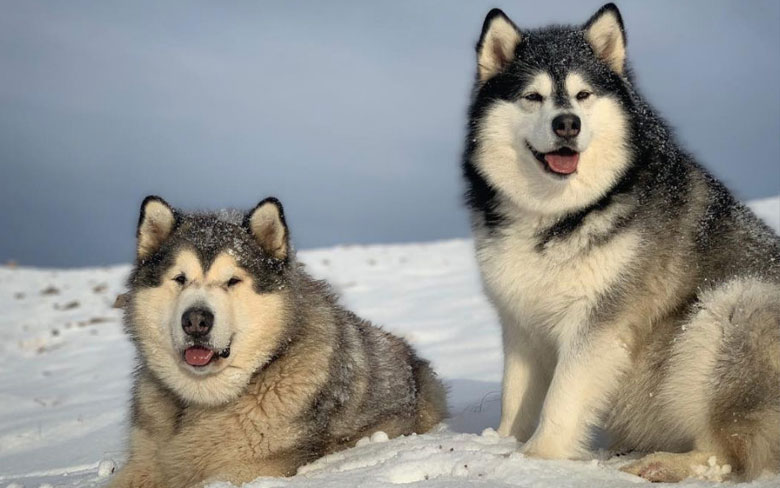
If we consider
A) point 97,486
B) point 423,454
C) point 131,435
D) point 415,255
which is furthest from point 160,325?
point 415,255

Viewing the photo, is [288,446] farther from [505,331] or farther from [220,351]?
[505,331]

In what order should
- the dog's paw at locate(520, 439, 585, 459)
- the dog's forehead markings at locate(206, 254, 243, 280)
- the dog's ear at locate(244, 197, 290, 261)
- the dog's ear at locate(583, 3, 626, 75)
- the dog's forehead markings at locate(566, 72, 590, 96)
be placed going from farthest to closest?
the dog's ear at locate(244, 197, 290, 261)
the dog's ear at locate(583, 3, 626, 75)
the dog's forehead markings at locate(206, 254, 243, 280)
the dog's forehead markings at locate(566, 72, 590, 96)
the dog's paw at locate(520, 439, 585, 459)

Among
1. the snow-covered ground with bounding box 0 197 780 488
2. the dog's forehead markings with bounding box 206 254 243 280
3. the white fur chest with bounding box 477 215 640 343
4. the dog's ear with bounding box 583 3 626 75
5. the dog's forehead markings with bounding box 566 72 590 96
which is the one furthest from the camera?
the dog's ear with bounding box 583 3 626 75

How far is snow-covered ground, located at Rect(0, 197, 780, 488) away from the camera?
13.7ft

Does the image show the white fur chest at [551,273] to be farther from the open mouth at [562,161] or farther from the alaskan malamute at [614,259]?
the open mouth at [562,161]

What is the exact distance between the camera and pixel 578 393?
439 centimetres

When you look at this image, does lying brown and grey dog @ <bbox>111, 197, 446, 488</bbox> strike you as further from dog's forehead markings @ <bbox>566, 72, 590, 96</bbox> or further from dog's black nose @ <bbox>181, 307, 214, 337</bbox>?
dog's forehead markings @ <bbox>566, 72, 590, 96</bbox>

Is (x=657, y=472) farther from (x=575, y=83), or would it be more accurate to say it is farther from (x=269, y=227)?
(x=269, y=227)

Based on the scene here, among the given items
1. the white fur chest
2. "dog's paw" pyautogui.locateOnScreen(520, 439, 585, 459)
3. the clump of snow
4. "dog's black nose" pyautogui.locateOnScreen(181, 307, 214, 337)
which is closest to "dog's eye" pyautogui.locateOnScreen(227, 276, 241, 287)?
"dog's black nose" pyautogui.locateOnScreen(181, 307, 214, 337)

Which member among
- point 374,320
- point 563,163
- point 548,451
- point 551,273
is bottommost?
point 374,320

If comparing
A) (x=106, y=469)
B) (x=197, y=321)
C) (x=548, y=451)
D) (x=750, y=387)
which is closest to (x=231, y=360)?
(x=197, y=321)

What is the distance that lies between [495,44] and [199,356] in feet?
8.79

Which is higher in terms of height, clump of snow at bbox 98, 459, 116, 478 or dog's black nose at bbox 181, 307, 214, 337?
dog's black nose at bbox 181, 307, 214, 337

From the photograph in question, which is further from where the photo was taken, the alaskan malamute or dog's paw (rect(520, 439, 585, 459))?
Result: dog's paw (rect(520, 439, 585, 459))
